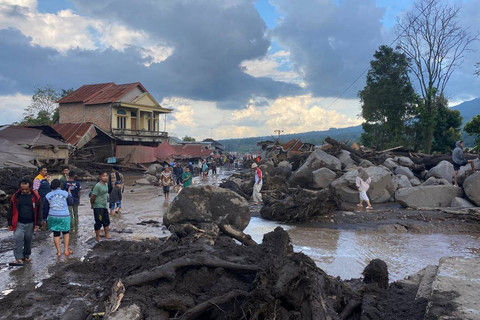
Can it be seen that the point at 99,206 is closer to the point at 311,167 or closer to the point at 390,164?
the point at 311,167

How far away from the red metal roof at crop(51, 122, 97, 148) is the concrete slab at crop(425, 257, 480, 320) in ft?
95.6

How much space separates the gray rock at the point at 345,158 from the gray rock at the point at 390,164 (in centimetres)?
170

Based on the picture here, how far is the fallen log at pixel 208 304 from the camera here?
3.98 m

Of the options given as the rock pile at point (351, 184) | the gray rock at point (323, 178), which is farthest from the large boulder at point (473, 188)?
the gray rock at point (323, 178)

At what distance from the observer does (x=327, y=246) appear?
30.4 feet

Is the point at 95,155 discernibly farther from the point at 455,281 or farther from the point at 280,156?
the point at 455,281

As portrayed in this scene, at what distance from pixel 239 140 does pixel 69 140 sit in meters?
144

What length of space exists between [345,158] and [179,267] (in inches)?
680

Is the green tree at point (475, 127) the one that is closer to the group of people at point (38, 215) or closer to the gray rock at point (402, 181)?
the gray rock at point (402, 181)

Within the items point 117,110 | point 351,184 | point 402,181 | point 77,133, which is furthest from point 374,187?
point 117,110

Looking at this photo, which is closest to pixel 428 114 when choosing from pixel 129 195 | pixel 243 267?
pixel 129 195

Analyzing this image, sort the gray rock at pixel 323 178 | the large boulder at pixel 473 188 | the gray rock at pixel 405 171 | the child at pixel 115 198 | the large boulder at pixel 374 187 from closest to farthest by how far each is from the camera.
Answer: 1. the child at pixel 115 198
2. the large boulder at pixel 473 188
3. the large boulder at pixel 374 187
4. the gray rock at pixel 323 178
5. the gray rock at pixel 405 171

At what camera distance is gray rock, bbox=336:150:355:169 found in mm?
19987

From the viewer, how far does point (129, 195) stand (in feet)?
60.4
